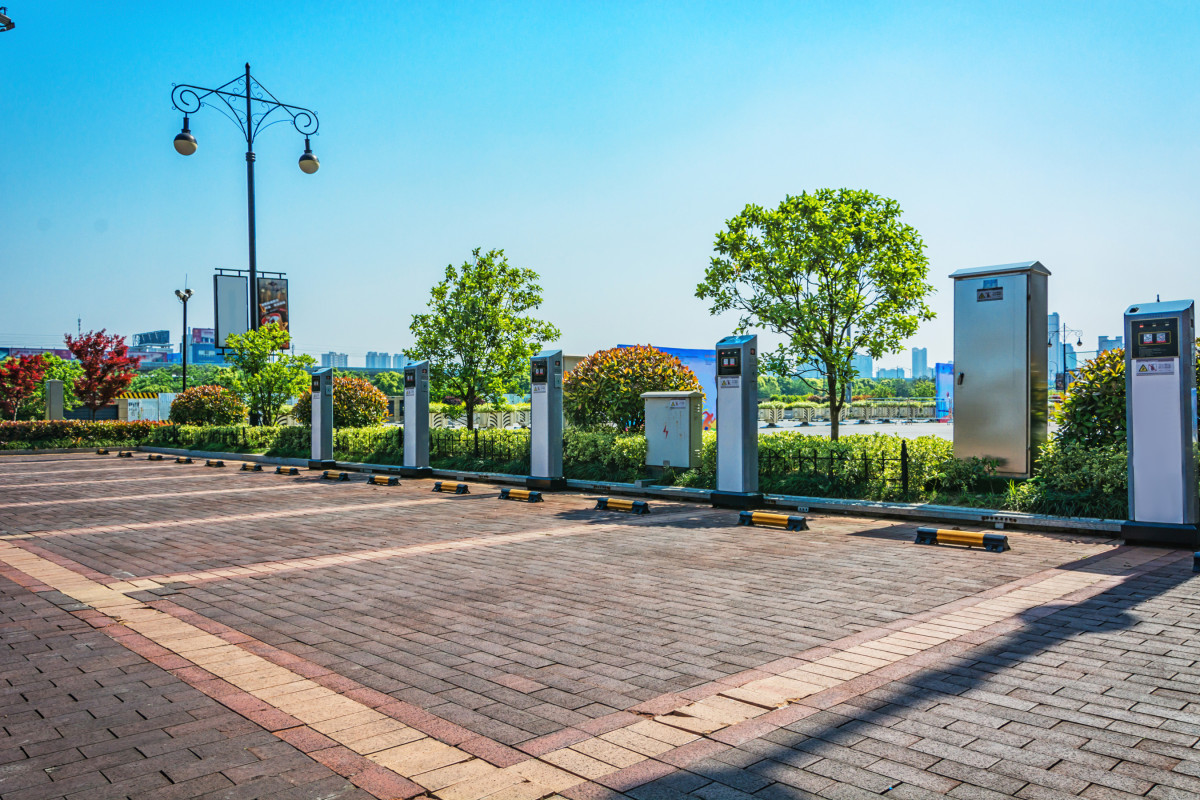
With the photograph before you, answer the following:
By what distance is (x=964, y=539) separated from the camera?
29.8 feet

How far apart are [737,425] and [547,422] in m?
4.22

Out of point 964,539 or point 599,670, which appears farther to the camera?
point 964,539

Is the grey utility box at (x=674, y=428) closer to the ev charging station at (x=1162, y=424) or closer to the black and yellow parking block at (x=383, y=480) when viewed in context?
the black and yellow parking block at (x=383, y=480)

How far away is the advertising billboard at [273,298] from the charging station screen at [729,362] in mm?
29680

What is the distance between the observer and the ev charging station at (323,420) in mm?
20953

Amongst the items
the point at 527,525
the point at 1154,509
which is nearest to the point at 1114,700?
the point at 1154,509

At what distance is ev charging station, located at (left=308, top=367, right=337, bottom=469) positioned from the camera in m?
21.0

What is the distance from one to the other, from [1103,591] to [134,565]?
8957mm

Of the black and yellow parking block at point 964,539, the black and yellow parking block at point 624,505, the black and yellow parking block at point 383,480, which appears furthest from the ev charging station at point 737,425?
the black and yellow parking block at point 383,480

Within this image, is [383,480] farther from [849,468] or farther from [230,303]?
[230,303]

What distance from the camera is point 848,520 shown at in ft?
37.1

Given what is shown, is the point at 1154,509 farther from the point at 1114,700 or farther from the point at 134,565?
the point at 134,565

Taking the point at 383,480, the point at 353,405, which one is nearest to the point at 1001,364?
the point at 383,480

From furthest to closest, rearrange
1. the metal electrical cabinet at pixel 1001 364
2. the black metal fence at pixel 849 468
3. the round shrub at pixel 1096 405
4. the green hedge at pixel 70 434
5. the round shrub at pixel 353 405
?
the green hedge at pixel 70 434
the round shrub at pixel 353 405
the black metal fence at pixel 849 468
the metal electrical cabinet at pixel 1001 364
the round shrub at pixel 1096 405
